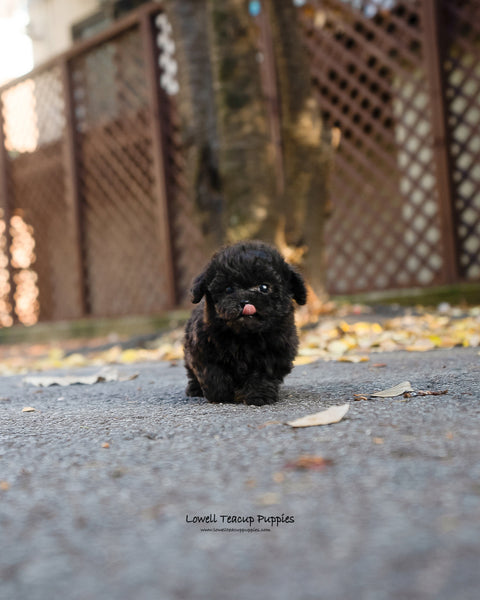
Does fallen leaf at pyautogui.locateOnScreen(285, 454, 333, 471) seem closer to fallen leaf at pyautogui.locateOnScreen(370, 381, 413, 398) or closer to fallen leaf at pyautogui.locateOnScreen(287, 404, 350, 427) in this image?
fallen leaf at pyautogui.locateOnScreen(287, 404, 350, 427)

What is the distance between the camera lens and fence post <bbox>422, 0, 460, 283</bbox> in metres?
5.48

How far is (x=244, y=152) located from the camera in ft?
15.0

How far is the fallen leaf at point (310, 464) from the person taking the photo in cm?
114

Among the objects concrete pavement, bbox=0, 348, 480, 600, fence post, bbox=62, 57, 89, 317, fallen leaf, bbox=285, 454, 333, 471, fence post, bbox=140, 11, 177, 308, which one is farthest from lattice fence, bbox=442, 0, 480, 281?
fence post, bbox=62, 57, 89, 317

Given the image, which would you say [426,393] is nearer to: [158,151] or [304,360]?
[304,360]

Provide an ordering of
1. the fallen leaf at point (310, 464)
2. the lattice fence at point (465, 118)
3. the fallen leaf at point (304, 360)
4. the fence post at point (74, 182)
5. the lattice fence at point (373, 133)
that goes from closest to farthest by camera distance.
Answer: the fallen leaf at point (310, 464) < the fallen leaf at point (304, 360) < the lattice fence at point (465, 118) < the lattice fence at point (373, 133) < the fence post at point (74, 182)

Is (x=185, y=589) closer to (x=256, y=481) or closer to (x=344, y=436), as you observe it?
(x=256, y=481)

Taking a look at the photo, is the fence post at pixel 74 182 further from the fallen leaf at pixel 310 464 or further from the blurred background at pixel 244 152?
the fallen leaf at pixel 310 464

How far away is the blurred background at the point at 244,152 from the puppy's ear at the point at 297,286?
2.37 meters

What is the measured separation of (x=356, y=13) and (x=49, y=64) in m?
4.69

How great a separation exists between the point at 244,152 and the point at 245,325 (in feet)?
9.78

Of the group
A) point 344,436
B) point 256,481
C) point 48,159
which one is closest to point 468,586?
point 256,481

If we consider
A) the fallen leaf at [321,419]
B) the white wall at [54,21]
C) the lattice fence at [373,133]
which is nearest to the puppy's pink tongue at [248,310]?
the fallen leaf at [321,419]

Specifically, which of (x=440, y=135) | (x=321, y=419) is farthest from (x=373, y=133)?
(x=321, y=419)
